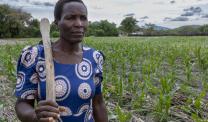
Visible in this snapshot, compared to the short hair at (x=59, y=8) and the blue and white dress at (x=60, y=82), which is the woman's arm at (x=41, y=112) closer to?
the blue and white dress at (x=60, y=82)

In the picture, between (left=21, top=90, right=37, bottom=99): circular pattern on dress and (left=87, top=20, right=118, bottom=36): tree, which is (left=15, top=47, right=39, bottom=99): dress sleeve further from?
(left=87, top=20, right=118, bottom=36): tree

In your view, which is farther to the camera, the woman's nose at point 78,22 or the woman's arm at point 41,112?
the woman's nose at point 78,22

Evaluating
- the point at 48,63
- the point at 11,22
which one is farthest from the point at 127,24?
the point at 48,63

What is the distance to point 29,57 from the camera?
6.11 feet

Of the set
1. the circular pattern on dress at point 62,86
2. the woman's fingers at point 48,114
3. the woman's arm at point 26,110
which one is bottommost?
the woman's arm at point 26,110

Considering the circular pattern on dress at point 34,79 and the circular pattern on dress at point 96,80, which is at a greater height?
the circular pattern on dress at point 34,79

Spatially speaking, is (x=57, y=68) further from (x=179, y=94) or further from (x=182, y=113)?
(x=179, y=94)

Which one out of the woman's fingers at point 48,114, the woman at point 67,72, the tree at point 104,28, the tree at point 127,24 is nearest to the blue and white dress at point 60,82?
the woman at point 67,72

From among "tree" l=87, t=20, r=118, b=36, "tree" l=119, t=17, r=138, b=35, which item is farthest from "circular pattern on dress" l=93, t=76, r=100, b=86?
"tree" l=119, t=17, r=138, b=35

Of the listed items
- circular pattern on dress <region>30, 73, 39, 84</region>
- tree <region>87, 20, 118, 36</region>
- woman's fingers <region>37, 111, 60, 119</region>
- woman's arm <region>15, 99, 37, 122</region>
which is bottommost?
tree <region>87, 20, 118, 36</region>

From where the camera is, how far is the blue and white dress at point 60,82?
1.85 m

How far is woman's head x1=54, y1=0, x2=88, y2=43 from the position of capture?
1.90 meters

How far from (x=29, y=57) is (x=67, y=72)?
162mm

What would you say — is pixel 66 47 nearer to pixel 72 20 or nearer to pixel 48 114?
pixel 72 20
